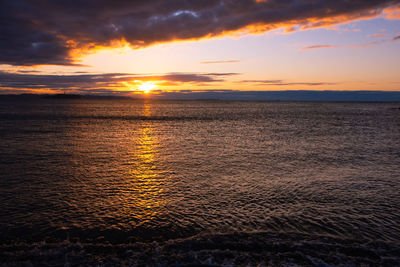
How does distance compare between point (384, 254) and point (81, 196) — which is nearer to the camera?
point (384, 254)

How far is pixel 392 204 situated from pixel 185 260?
10323 millimetres

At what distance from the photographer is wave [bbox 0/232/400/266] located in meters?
7.79

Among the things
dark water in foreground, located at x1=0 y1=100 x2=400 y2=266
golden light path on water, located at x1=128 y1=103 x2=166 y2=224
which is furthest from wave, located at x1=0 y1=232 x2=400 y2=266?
golden light path on water, located at x1=128 y1=103 x2=166 y2=224

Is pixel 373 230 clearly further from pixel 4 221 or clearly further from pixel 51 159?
pixel 51 159

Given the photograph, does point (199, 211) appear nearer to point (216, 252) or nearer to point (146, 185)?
point (216, 252)

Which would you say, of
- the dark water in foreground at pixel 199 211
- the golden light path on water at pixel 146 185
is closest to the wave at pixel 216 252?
the dark water in foreground at pixel 199 211

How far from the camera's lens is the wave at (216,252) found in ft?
25.6

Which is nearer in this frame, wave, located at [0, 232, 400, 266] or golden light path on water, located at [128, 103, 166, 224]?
wave, located at [0, 232, 400, 266]

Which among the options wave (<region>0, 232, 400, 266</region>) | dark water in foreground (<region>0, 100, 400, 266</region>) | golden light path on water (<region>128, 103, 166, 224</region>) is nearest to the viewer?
wave (<region>0, 232, 400, 266</region>)

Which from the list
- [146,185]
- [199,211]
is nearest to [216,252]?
[199,211]

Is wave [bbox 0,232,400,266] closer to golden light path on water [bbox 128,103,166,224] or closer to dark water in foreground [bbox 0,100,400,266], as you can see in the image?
dark water in foreground [bbox 0,100,400,266]

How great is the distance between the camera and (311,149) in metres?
25.7

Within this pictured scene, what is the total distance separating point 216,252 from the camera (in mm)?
8234

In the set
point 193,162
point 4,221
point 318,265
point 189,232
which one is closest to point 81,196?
point 4,221
